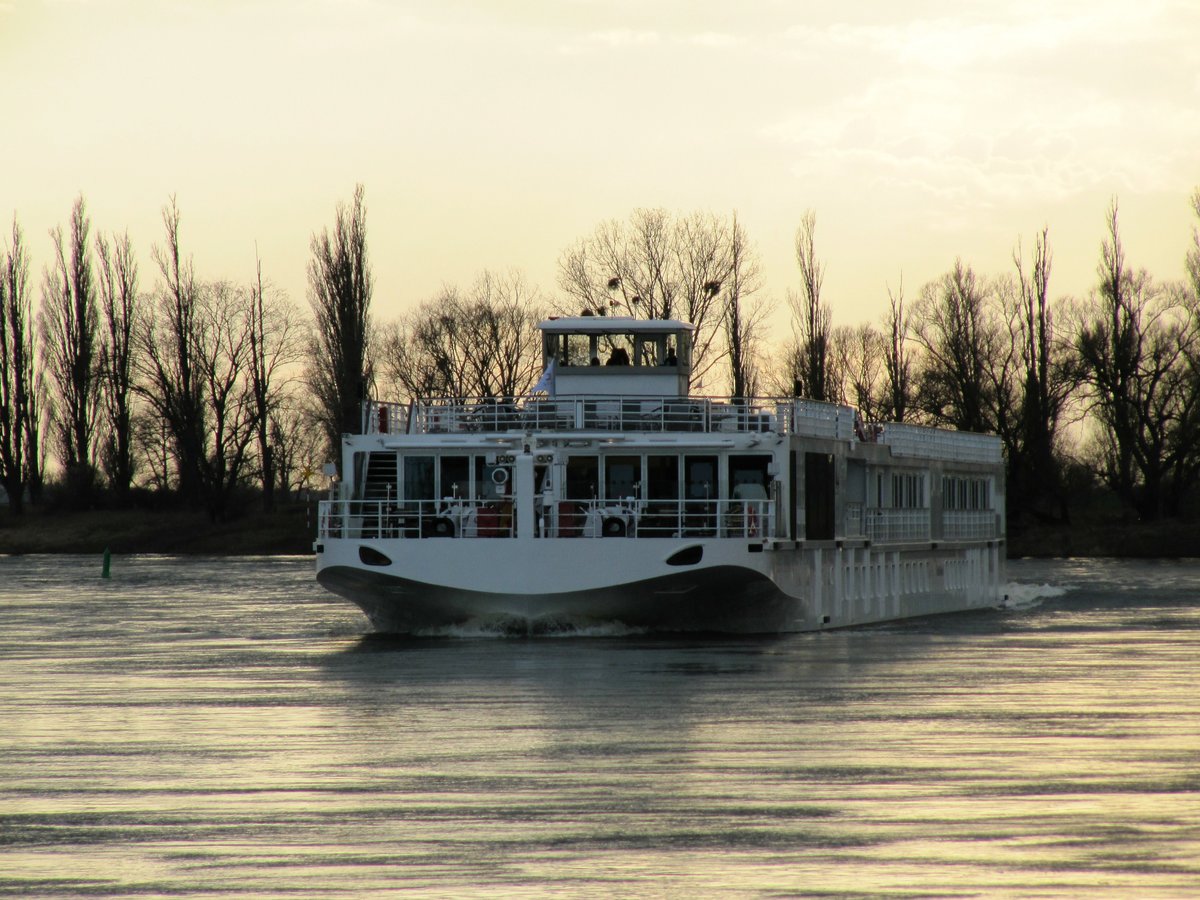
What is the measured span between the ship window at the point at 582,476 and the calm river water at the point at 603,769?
2.89 m

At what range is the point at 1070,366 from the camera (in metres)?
85.1

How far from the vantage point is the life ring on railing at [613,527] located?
31.7m

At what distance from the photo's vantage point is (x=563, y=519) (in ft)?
105

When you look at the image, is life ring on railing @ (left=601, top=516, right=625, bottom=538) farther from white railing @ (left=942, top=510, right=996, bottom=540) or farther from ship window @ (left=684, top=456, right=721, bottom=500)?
white railing @ (left=942, top=510, right=996, bottom=540)

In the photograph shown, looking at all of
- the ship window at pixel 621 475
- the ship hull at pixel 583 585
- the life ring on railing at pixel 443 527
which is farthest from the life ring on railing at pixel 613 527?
the life ring on railing at pixel 443 527

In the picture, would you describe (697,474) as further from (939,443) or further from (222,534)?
(222,534)

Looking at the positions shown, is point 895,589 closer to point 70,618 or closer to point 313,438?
point 70,618

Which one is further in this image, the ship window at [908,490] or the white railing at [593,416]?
the ship window at [908,490]

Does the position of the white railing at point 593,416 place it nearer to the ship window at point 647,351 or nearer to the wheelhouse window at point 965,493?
the ship window at point 647,351

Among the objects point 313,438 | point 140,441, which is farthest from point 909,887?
point 313,438

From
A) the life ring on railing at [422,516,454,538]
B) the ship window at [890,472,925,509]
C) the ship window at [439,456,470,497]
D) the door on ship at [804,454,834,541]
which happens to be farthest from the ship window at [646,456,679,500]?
the ship window at [890,472,925,509]

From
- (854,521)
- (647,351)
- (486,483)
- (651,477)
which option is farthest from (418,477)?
(854,521)

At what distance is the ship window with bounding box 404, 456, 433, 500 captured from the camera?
33781mm

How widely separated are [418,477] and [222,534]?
5808 cm
